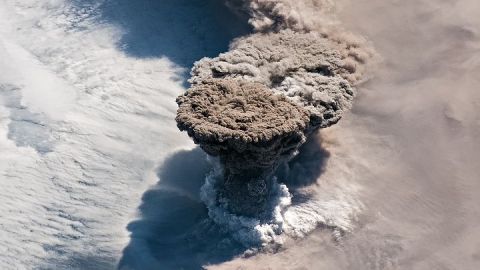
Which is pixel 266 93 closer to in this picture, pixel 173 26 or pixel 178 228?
pixel 178 228

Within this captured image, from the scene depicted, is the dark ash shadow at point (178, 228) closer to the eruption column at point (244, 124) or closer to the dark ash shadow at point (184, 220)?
the dark ash shadow at point (184, 220)

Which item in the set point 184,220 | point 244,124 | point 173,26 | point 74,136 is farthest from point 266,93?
point 173,26

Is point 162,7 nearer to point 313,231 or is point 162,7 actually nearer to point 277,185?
point 277,185

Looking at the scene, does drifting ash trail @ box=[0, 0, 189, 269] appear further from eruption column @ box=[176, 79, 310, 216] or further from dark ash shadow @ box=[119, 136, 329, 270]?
eruption column @ box=[176, 79, 310, 216]

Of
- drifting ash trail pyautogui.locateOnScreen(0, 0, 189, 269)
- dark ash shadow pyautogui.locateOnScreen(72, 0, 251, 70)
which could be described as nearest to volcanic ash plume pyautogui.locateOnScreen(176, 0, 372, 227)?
dark ash shadow pyautogui.locateOnScreen(72, 0, 251, 70)

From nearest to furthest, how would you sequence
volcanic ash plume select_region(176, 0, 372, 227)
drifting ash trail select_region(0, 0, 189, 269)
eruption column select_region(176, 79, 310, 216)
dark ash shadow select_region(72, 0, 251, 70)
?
eruption column select_region(176, 79, 310, 216), volcanic ash plume select_region(176, 0, 372, 227), drifting ash trail select_region(0, 0, 189, 269), dark ash shadow select_region(72, 0, 251, 70)

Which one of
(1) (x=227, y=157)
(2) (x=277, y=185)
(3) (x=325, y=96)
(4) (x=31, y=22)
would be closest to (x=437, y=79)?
(3) (x=325, y=96)
